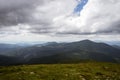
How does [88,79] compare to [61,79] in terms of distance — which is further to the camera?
[88,79]

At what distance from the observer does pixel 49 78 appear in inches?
1410

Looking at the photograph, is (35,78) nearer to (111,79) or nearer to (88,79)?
(88,79)

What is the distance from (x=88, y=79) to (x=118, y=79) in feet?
19.6

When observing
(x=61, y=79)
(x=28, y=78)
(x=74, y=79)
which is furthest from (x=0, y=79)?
(x=74, y=79)

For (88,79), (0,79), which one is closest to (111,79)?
(88,79)

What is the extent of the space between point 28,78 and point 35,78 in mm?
1397

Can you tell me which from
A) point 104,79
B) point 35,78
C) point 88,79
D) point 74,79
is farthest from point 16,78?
point 104,79

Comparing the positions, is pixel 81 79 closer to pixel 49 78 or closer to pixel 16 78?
pixel 49 78

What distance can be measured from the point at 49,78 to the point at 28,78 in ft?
13.8

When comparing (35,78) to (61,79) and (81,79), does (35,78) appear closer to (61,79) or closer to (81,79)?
(61,79)

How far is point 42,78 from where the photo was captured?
35.9 m

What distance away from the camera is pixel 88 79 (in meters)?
36.8

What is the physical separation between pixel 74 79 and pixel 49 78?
509 centimetres

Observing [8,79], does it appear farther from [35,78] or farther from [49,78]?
[49,78]
